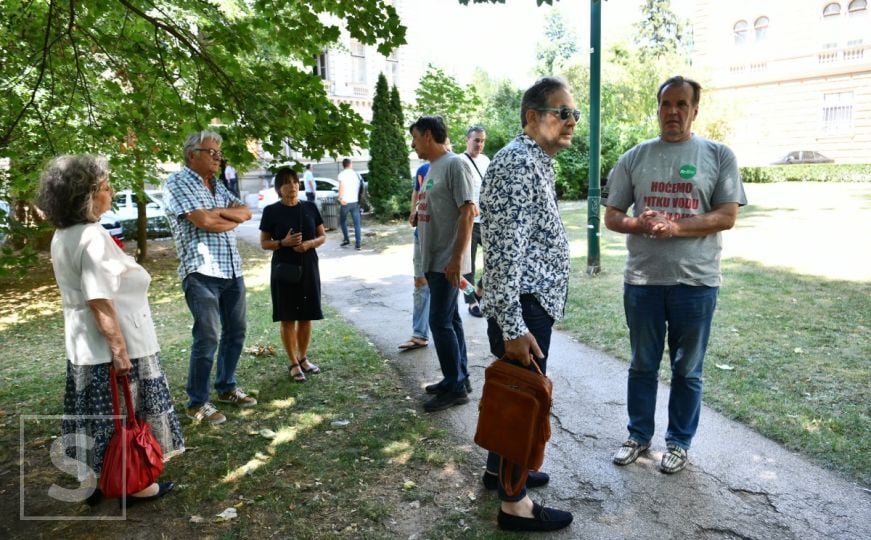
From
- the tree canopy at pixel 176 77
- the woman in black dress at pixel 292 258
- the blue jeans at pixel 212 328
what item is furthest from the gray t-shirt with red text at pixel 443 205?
the blue jeans at pixel 212 328

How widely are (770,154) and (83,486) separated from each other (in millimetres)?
37027

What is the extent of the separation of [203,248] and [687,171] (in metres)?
3.23

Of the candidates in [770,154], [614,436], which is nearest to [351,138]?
[614,436]

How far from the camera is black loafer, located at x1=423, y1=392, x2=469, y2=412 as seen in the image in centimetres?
453

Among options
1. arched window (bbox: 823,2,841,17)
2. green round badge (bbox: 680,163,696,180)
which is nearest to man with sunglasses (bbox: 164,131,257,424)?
green round badge (bbox: 680,163,696,180)

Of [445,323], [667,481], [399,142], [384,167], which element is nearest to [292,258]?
[445,323]

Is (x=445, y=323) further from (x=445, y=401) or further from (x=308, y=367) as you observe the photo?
(x=308, y=367)

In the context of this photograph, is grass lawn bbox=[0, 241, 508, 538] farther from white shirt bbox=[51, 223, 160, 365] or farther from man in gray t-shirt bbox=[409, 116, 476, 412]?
white shirt bbox=[51, 223, 160, 365]

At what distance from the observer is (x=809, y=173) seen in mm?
27172

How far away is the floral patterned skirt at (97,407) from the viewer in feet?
10.5

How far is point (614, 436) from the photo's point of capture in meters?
3.99

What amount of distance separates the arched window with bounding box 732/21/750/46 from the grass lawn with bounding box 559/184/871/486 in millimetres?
26705

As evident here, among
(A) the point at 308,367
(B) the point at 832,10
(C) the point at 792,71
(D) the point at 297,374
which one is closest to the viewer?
(D) the point at 297,374

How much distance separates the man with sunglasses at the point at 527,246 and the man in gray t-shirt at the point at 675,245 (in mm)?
761
